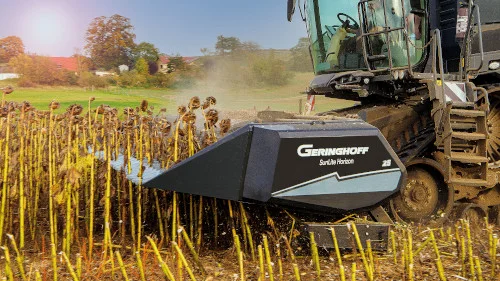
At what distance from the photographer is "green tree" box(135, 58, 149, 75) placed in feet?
33.0

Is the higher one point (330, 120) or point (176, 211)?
point (330, 120)

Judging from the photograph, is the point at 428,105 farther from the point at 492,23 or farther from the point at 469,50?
the point at 492,23

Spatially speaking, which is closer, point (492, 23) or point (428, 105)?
point (428, 105)

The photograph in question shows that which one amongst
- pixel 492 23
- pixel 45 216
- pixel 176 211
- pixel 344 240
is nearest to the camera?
pixel 344 240

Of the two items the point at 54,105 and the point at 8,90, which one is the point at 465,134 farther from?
the point at 8,90

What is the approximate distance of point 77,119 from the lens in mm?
4211

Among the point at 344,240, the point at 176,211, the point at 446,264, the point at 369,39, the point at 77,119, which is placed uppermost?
the point at 369,39

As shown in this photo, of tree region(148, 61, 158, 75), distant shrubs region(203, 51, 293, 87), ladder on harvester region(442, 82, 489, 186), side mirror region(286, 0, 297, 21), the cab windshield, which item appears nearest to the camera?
ladder on harvester region(442, 82, 489, 186)

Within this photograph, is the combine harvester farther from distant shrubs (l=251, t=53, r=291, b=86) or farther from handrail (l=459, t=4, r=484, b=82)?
distant shrubs (l=251, t=53, r=291, b=86)

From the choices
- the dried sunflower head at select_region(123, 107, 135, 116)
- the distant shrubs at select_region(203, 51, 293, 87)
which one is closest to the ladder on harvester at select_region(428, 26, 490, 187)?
the dried sunflower head at select_region(123, 107, 135, 116)

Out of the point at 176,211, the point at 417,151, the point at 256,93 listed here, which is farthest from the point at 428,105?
the point at 256,93

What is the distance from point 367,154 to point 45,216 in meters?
2.65

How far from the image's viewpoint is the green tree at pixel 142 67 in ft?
33.0

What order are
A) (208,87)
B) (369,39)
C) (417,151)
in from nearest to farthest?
1. (417,151)
2. (369,39)
3. (208,87)
